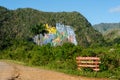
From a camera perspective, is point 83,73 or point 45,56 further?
point 45,56

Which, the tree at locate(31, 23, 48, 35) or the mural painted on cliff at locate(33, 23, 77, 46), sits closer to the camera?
the mural painted on cliff at locate(33, 23, 77, 46)

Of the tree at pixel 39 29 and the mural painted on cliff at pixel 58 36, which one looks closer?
the mural painted on cliff at pixel 58 36

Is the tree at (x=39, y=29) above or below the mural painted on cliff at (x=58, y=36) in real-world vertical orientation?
above

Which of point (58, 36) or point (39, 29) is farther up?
point (39, 29)

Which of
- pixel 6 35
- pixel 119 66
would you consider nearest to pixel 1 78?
pixel 119 66

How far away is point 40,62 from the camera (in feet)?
139

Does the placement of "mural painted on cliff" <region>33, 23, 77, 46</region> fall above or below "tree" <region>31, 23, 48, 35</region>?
below

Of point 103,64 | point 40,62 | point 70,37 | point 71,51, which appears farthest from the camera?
point 70,37

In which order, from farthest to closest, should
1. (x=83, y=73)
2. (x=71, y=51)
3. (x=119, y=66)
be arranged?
(x=71, y=51)
(x=119, y=66)
(x=83, y=73)

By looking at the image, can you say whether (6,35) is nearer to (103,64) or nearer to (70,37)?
(70,37)

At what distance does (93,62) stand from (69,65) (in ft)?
16.4

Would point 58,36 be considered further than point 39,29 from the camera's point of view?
No

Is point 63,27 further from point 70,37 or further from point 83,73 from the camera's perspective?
point 83,73

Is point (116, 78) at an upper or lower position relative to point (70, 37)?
lower
